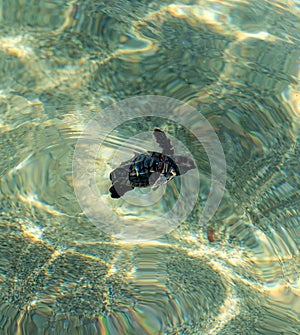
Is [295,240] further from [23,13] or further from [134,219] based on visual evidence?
[23,13]

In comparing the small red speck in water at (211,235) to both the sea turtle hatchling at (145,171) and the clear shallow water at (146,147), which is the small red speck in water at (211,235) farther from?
the sea turtle hatchling at (145,171)

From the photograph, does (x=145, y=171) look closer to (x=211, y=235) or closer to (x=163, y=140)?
(x=163, y=140)

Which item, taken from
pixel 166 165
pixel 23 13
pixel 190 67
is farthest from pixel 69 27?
pixel 166 165

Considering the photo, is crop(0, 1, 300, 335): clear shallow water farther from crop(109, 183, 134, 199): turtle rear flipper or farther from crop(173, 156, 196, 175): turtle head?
crop(109, 183, 134, 199): turtle rear flipper

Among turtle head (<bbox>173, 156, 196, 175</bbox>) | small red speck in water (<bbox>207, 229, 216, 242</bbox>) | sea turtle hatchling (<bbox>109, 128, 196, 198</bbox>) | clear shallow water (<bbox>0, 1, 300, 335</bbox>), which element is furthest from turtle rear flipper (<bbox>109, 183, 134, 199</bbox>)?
small red speck in water (<bbox>207, 229, 216, 242</bbox>)

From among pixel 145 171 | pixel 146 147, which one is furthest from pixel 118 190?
pixel 146 147

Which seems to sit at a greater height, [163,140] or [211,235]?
[163,140]

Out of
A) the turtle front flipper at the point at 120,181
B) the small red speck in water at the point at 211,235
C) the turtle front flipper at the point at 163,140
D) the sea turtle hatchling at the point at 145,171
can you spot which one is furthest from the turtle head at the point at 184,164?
the small red speck in water at the point at 211,235
